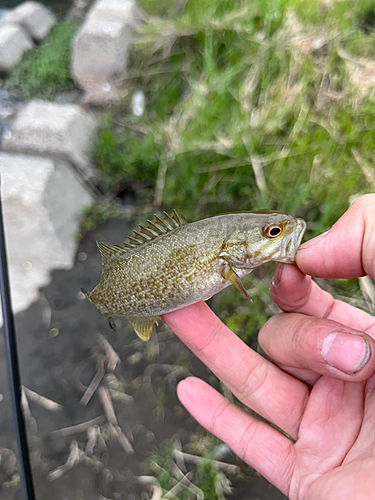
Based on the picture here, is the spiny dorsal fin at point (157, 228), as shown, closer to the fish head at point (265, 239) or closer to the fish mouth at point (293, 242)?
the fish head at point (265, 239)

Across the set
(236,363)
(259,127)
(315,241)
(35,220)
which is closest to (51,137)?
(35,220)

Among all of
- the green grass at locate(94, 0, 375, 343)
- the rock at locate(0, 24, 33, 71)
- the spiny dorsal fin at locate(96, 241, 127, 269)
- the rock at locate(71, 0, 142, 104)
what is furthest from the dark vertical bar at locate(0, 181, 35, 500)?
the rock at locate(0, 24, 33, 71)

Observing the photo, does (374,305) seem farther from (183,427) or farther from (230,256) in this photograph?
(183,427)

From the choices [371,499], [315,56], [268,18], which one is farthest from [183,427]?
[268,18]

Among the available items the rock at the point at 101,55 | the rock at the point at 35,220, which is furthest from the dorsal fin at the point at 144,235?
the rock at the point at 101,55

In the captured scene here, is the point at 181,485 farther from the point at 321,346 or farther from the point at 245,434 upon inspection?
the point at 321,346

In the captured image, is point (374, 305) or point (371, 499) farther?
point (374, 305)
